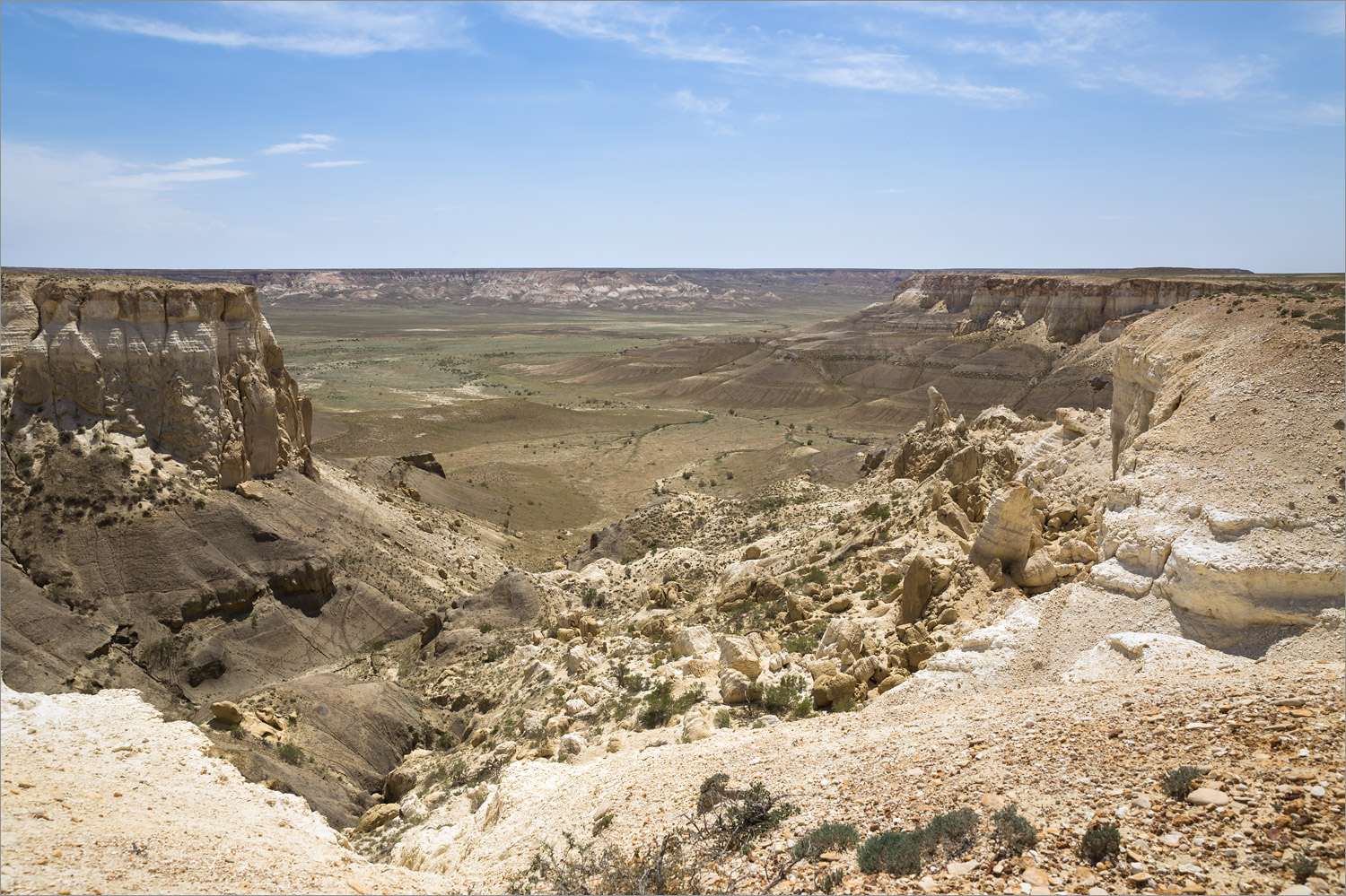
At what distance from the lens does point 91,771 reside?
36.6 ft

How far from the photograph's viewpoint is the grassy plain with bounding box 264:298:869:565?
45.7 meters

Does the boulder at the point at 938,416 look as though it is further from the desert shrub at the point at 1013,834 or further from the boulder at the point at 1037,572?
the desert shrub at the point at 1013,834

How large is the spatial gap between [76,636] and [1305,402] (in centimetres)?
2526

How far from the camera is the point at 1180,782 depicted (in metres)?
6.49

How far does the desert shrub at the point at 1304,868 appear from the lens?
5.38 meters

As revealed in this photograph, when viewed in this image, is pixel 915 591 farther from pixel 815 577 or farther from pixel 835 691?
pixel 815 577

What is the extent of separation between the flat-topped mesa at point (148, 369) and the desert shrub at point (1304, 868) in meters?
27.4

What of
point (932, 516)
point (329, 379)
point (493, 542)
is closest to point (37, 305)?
point (493, 542)

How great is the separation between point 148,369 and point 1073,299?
3627 inches

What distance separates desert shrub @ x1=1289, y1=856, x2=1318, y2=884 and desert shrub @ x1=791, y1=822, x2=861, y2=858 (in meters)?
3.20

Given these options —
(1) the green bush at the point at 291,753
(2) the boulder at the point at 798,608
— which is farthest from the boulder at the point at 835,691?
(1) the green bush at the point at 291,753

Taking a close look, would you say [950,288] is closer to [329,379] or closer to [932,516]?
[329,379]

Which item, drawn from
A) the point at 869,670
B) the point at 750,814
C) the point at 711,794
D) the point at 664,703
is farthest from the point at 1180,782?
the point at 664,703

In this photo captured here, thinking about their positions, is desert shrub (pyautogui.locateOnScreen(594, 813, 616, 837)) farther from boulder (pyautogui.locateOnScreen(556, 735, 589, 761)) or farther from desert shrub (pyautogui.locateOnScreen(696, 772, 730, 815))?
boulder (pyautogui.locateOnScreen(556, 735, 589, 761))
